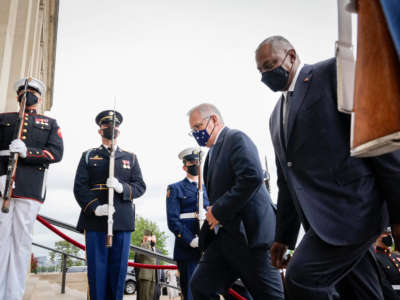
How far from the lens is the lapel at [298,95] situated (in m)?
2.24

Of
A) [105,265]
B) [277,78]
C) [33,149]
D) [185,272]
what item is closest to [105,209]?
[105,265]

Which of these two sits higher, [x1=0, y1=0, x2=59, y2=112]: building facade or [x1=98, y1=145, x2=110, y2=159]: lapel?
[x1=0, y1=0, x2=59, y2=112]: building facade

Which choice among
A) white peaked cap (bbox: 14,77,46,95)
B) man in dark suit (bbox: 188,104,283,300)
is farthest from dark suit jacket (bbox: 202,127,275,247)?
white peaked cap (bbox: 14,77,46,95)

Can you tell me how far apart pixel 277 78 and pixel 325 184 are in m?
0.81

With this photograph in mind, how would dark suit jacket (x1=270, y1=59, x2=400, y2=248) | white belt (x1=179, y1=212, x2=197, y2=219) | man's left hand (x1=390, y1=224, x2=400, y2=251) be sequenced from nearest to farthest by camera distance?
man's left hand (x1=390, y1=224, x2=400, y2=251) → dark suit jacket (x1=270, y1=59, x2=400, y2=248) → white belt (x1=179, y1=212, x2=197, y2=219)

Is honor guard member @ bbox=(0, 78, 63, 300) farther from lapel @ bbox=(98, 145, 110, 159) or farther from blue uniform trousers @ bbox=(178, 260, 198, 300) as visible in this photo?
blue uniform trousers @ bbox=(178, 260, 198, 300)

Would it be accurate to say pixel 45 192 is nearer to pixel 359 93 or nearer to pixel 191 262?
pixel 191 262

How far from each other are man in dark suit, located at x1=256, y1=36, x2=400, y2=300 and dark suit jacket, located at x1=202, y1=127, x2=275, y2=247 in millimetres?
689

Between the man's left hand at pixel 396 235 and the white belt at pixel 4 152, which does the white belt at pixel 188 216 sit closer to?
the white belt at pixel 4 152

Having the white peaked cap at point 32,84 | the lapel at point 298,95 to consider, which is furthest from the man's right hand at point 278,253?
the white peaked cap at point 32,84

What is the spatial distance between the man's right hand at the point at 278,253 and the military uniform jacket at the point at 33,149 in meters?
3.03

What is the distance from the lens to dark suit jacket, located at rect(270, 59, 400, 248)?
1.86 meters

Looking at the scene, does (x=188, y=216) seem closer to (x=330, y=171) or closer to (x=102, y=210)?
(x=102, y=210)

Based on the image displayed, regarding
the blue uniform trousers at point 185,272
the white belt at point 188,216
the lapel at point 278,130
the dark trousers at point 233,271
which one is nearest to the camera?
the lapel at point 278,130
